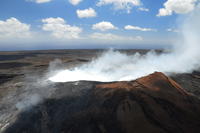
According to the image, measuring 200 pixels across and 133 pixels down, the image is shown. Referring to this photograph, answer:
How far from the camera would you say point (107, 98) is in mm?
21344

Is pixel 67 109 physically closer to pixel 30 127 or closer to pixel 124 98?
pixel 30 127

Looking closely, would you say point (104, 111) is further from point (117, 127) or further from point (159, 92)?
point (159, 92)

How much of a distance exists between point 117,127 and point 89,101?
16.9ft

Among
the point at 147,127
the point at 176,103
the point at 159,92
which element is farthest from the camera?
A: the point at 159,92

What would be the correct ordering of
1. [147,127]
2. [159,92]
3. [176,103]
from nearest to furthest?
[147,127] → [176,103] → [159,92]

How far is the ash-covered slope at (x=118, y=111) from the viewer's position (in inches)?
691

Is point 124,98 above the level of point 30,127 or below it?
above

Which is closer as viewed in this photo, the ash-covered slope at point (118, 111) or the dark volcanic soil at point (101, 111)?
the ash-covered slope at point (118, 111)

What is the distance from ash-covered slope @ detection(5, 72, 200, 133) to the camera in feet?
57.6

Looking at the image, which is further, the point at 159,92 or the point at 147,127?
the point at 159,92

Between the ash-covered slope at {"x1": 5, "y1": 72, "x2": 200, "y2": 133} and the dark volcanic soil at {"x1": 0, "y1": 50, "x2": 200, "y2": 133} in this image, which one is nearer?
the ash-covered slope at {"x1": 5, "y1": 72, "x2": 200, "y2": 133}

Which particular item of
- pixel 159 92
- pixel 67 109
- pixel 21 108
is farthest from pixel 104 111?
pixel 21 108

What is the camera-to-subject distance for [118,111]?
1923cm

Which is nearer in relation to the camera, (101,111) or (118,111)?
(118,111)
